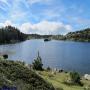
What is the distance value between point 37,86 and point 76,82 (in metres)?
17.7

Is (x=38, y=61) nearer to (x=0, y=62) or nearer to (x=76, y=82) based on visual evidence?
(x=76, y=82)

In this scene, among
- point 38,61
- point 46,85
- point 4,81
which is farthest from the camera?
point 38,61

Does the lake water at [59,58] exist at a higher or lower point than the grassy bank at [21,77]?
lower

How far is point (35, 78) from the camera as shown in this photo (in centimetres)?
Answer: 1123

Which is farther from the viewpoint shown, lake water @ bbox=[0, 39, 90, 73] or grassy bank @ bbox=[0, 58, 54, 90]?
lake water @ bbox=[0, 39, 90, 73]

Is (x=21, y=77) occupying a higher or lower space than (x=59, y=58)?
higher

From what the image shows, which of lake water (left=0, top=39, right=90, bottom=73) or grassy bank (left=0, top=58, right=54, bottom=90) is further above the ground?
grassy bank (left=0, top=58, right=54, bottom=90)

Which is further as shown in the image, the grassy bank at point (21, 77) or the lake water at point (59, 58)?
the lake water at point (59, 58)

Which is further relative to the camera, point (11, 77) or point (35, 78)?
point (35, 78)

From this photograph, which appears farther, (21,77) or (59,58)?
(59,58)

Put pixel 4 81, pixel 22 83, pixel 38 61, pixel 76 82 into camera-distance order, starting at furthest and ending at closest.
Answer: pixel 38 61, pixel 76 82, pixel 22 83, pixel 4 81

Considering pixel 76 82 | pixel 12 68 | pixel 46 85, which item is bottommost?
pixel 76 82

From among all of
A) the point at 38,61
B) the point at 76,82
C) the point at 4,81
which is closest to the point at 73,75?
the point at 76,82

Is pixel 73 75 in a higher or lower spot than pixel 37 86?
lower
